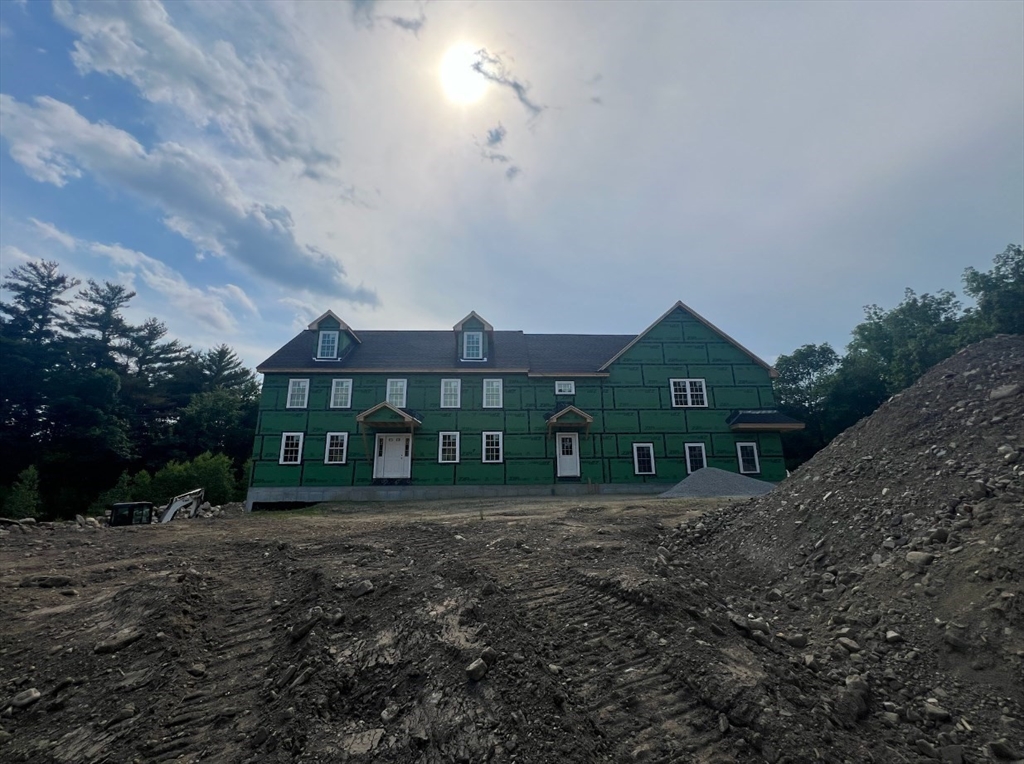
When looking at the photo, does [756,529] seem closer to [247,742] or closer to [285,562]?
[247,742]

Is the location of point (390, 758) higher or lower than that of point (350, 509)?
lower

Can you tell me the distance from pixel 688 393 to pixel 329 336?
19.1 m

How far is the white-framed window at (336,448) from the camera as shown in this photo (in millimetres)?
23109

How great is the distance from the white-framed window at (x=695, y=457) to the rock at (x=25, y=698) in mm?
23030

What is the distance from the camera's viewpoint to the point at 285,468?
23.0 meters

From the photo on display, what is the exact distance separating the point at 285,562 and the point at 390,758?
18.6 feet

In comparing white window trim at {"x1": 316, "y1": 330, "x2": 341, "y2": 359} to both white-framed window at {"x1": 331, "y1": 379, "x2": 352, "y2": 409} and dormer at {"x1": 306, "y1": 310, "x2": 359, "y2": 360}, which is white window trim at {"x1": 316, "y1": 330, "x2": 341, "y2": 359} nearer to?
dormer at {"x1": 306, "y1": 310, "x2": 359, "y2": 360}

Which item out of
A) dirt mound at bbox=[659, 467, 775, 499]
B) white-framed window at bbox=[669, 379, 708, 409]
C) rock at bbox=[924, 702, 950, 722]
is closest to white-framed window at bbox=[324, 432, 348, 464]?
dirt mound at bbox=[659, 467, 775, 499]

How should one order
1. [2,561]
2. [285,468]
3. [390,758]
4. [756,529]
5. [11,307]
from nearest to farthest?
[390,758]
[756,529]
[2,561]
[285,468]
[11,307]

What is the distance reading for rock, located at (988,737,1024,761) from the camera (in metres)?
3.20

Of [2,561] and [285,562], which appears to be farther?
[2,561]

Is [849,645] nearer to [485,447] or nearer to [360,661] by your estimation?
[360,661]

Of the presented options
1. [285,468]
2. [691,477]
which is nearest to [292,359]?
[285,468]

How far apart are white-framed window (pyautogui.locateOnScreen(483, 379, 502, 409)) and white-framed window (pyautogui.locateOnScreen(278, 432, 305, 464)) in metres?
9.19
